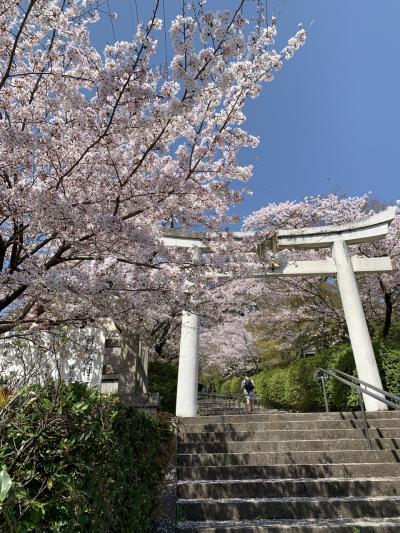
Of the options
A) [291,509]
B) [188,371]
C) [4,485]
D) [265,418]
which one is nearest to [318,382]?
[188,371]

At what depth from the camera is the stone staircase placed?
3818 mm

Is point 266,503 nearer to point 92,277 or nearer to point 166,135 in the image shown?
point 92,277

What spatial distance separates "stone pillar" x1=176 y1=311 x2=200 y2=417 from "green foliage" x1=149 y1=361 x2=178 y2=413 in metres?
1.22

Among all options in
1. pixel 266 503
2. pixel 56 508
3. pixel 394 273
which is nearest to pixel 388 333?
pixel 394 273

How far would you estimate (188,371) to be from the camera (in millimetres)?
7938

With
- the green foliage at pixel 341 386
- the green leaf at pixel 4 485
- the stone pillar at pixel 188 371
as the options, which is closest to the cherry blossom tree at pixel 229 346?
the green foliage at pixel 341 386

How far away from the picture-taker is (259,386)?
50.4ft

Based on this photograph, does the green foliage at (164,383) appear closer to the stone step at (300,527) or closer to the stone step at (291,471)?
the stone step at (291,471)

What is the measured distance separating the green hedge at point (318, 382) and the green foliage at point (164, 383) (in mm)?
4030

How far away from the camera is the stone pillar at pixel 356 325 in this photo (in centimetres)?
795

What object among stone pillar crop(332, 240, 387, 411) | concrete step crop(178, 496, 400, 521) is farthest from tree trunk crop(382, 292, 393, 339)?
concrete step crop(178, 496, 400, 521)

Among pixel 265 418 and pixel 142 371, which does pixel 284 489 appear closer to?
pixel 265 418

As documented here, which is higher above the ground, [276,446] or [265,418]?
[265,418]

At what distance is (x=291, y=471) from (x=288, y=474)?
0.06 meters
